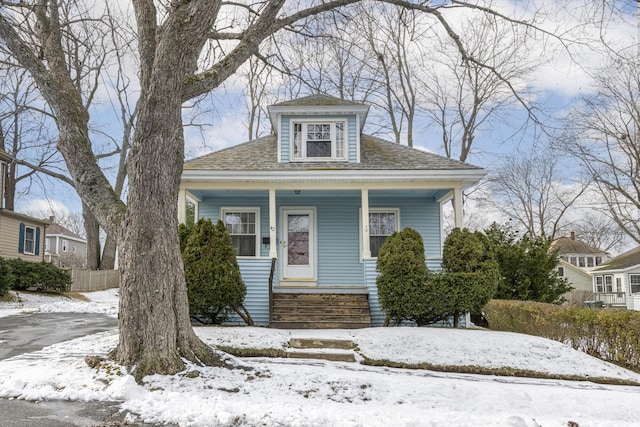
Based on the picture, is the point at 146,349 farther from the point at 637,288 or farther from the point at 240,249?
the point at 637,288

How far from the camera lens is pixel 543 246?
12766mm

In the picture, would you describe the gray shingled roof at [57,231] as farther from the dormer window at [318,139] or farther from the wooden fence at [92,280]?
the dormer window at [318,139]

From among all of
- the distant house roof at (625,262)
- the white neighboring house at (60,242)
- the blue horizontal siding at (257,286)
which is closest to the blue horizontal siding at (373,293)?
the blue horizontal siding at (257,286)

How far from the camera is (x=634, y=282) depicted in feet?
96.7

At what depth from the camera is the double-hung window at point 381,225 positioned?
12.3m

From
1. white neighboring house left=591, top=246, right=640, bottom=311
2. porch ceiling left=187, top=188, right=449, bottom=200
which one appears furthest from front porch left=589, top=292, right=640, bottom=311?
porch ceiling left=187, top=188, right=449, bottom=200

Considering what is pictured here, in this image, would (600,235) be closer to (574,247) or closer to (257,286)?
(574,247)

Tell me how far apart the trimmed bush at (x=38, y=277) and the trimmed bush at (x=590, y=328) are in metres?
16.3

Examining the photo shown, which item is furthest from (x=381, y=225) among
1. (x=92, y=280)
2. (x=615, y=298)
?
(x=615, y=298)

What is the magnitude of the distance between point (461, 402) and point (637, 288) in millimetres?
30357

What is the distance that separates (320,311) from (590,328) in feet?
16.5

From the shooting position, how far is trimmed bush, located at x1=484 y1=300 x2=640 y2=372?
799 centimetres

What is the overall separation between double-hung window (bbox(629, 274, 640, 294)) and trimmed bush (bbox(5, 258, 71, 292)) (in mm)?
31059

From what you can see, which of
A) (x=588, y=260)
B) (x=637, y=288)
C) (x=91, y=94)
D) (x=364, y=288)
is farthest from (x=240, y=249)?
(x=588, y=260)
